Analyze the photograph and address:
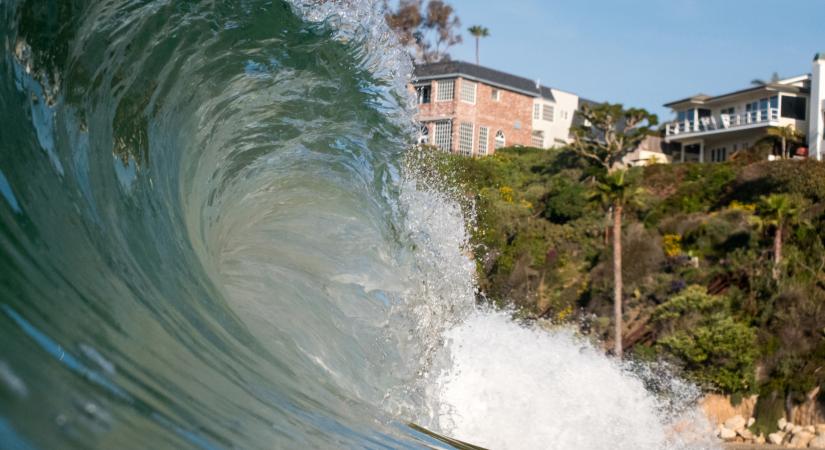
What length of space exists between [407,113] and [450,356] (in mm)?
2265

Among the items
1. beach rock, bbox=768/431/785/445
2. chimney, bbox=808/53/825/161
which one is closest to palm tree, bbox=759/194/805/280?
beach rock, bbox=768/431/785/445

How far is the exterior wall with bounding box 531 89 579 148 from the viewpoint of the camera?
59.8m

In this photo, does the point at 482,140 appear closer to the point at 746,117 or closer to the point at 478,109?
the point at 478,109

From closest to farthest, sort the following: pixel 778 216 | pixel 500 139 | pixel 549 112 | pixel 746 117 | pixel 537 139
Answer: pixel 778 216 < pixel 746 117 < pixel 500 139 < pixel 537 139 < pixel 549 112

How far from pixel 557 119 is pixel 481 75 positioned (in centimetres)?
789

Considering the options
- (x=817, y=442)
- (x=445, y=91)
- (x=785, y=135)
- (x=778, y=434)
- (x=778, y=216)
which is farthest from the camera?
(x=445, y=91)

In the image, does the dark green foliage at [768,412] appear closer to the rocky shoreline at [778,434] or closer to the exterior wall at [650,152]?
the rocky shoreline at [778,434]

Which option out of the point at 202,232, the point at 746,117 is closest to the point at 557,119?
the point at 746,117

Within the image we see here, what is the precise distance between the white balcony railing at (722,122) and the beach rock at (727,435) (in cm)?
2808

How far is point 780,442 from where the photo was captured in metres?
26.2

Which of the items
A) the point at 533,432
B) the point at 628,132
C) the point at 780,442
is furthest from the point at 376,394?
the point at 628,132

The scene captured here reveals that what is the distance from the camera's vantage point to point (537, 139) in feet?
195

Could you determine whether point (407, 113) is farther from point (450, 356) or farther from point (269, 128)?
point (450, 356)

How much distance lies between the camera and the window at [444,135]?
177 ft
